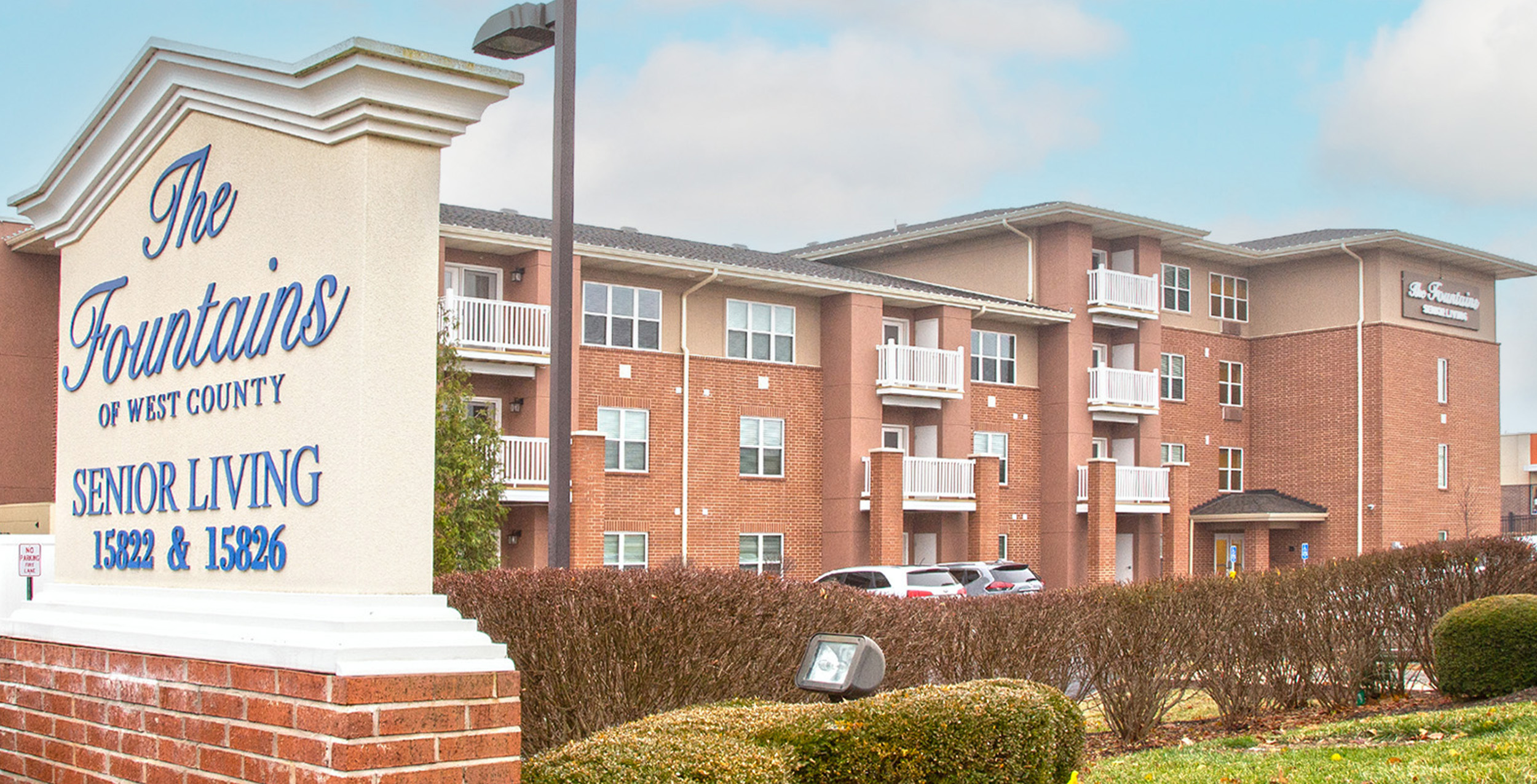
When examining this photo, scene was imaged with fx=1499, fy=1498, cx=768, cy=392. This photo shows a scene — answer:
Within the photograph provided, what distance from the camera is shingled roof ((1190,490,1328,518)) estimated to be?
157 feet

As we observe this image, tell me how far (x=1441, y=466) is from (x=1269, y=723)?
3862 cm

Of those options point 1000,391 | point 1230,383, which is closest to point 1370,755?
point 1000,391

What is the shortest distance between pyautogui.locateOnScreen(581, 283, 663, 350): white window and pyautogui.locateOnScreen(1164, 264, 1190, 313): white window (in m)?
20.4

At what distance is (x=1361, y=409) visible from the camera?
158 feet

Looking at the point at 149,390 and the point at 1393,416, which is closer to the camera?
the point at 149,390

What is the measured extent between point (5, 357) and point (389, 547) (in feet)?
89.8

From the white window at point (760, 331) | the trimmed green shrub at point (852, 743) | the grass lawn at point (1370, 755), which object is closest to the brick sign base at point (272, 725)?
the trimmed green shrub at point (852, 743)

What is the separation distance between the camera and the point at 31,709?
6129 millimetres

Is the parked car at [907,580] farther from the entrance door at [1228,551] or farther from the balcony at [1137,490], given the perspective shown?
the entrance door at [1228,551]

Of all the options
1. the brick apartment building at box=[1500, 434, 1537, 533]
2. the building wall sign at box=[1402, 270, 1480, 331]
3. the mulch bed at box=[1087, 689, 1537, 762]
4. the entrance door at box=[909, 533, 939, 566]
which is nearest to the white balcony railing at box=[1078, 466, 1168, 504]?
the entrance door at box=[909, 533, 939, 566]

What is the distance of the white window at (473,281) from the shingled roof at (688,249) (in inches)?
36.8

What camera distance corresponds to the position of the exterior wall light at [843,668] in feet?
21.3

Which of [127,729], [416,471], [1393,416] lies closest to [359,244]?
[416,471]

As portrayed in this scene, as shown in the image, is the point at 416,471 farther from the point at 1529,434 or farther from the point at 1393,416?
the point at 1529,434
